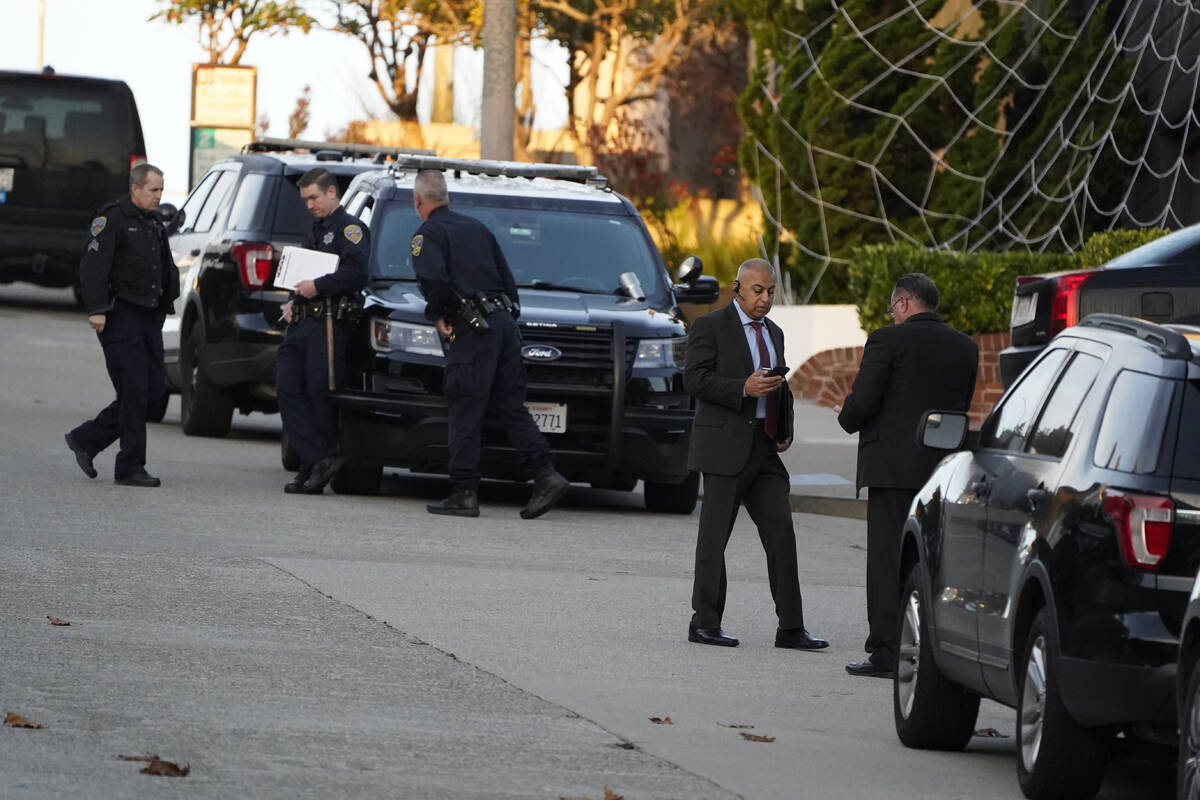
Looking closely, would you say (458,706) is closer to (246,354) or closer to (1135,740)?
(1135,740)

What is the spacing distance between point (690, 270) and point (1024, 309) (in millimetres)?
2377

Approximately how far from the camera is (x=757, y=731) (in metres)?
8.07

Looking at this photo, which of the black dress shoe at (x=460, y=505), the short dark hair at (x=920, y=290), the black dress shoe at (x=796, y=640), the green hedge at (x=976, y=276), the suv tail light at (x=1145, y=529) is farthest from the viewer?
the green hedge at (x=976, y=276)

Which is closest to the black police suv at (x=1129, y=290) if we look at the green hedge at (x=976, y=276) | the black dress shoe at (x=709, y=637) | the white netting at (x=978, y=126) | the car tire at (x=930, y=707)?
the black dress shoe at (x=709, y=637)

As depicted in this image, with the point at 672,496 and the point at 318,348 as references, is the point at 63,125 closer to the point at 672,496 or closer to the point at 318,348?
the point at 318,348

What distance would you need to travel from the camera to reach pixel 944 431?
810cm

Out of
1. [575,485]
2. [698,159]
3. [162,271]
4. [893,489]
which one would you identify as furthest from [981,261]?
[698,159]

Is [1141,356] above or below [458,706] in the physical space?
above

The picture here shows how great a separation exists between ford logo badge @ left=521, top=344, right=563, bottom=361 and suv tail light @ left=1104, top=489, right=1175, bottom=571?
8.24 m

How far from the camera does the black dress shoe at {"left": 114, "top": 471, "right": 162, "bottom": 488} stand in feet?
47.5

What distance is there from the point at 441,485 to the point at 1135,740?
9982 mm

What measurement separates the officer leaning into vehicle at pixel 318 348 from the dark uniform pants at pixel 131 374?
2.54ft

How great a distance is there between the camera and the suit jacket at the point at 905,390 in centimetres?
994

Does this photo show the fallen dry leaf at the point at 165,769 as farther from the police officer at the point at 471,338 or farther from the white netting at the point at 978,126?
the white netting at the point at 978,126
